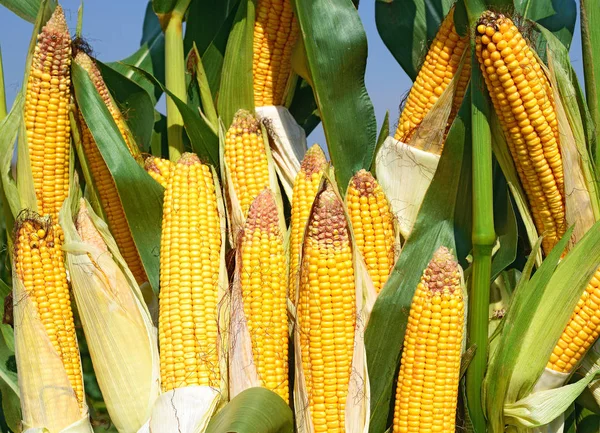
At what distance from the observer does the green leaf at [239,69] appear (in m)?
2.75

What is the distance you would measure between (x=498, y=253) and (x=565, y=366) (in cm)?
45

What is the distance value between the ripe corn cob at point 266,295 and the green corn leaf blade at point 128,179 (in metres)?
0.49

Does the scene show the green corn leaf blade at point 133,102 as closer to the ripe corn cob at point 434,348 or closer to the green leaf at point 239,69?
the green leaf at point 239,69

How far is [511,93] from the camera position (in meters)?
2.15

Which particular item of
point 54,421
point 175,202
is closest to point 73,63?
point 175,202

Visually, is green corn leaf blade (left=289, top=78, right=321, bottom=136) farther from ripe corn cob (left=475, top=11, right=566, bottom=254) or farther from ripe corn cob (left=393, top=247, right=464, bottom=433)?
ripe corn cob (left=393, top=247, right=464, bottom=433)

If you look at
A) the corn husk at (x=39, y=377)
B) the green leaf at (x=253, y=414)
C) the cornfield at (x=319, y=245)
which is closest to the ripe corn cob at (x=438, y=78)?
the cornfield at (x=319, y=245)

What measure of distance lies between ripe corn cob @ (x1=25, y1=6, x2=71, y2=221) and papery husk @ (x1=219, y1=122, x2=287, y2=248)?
57cm

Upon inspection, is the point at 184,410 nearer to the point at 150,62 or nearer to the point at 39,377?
the point at 39,377

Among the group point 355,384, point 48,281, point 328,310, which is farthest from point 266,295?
point 48,281

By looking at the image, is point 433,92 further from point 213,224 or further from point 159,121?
point 159,121

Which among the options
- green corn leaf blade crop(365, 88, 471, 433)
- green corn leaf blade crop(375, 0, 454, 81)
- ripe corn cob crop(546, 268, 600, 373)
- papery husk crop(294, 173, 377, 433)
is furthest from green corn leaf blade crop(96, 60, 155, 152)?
ripe corn cob crop(546, 268, 600, 373)

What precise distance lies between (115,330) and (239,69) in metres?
1.06

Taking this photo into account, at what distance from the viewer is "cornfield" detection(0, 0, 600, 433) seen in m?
2.13
